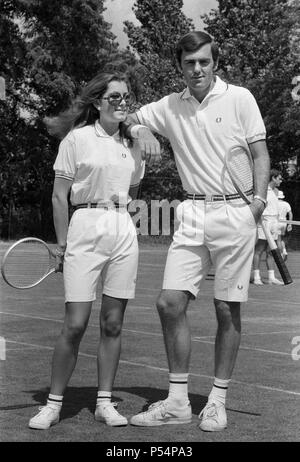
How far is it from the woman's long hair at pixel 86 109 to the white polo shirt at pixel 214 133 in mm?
460

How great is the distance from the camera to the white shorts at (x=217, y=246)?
20.0ft

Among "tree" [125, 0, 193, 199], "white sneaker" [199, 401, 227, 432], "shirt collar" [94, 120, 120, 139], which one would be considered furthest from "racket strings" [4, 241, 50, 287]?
"tree" [125, 0, 193, 199]

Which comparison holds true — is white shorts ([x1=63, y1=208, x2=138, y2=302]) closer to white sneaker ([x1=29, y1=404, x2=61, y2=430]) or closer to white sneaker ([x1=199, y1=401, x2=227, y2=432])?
white sneaker ([x1=29, y1=404, x2=61, y2=430])

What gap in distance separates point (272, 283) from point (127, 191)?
12731mm

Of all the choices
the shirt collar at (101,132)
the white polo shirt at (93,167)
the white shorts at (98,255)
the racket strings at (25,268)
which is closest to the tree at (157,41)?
the racket strings at (25,268)

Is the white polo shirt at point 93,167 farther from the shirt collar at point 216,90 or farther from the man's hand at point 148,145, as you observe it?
the shirt collar at point 216,90

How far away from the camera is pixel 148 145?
20.2ft

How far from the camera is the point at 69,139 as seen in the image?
6234mm

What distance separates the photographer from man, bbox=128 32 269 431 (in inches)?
240

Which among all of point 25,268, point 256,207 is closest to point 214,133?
point 256,207

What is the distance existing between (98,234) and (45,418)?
114 centimetres

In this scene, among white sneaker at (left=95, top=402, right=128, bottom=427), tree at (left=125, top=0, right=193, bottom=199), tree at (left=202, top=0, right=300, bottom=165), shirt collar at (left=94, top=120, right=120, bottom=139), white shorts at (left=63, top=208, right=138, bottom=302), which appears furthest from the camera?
tree at (left=125, top=0, right=193, bottom=199)
